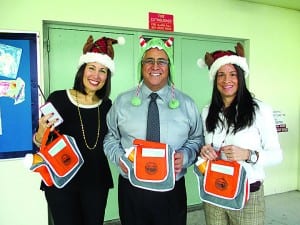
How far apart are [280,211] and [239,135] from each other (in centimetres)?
219

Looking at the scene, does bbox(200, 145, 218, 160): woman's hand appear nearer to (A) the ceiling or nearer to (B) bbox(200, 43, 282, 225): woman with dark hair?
(B) bbox(200, 43, 282, 225): woman with dark hair

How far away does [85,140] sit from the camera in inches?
61.7

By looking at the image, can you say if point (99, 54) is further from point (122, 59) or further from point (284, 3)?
point (284, 3)

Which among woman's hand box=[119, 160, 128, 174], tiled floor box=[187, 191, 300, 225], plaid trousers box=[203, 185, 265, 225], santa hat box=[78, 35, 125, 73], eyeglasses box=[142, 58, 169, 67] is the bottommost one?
tiled floor box=[187, 191, 300, 225]

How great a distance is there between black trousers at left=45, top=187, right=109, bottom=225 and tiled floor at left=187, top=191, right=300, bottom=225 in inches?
58.9

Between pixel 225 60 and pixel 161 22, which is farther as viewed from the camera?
pixel 161 22

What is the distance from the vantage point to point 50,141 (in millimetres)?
1548

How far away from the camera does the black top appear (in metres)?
1.56

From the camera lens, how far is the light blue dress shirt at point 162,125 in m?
1.45

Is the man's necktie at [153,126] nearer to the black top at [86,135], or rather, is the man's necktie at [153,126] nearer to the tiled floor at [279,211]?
the black top at [86,135]

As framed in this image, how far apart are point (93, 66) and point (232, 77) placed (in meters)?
0.76

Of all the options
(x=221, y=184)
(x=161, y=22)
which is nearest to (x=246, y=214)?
(x=221, y=184)

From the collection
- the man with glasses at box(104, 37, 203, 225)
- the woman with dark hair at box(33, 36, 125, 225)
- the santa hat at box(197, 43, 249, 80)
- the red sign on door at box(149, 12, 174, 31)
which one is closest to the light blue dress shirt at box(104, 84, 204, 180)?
the man with glasses at box(104, 37, 203, 225)

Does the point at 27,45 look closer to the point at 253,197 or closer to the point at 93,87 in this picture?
the point at 93,87
